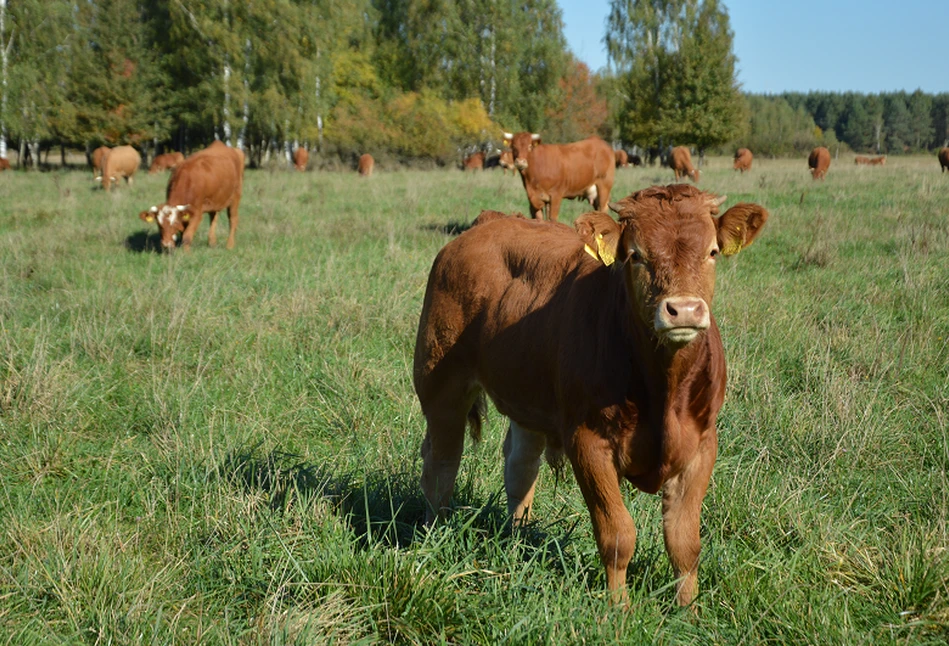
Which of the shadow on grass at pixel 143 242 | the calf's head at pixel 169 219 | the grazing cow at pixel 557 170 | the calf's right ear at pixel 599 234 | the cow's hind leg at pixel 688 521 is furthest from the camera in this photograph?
the grazing cow at pixel 557 170

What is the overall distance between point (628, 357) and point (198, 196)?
12.0 m

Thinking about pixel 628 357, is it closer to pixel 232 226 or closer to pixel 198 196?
pixel 232 226

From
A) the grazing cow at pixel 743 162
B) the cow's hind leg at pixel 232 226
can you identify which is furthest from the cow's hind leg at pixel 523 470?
the grazing cow at pixel 743 162

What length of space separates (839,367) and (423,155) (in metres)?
37.9

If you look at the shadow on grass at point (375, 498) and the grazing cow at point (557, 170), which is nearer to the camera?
the shadow on grass at point (375, 498)

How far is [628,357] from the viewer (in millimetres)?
2713

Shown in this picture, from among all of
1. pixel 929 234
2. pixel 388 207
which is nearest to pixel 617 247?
pixel 929 234

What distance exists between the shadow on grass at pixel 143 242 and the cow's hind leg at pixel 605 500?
9.55m

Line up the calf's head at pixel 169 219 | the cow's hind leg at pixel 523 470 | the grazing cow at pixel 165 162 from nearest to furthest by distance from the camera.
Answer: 1. the cow's hind leg at pixel 523 470
2. the calf's head at pixel 169 219
3. the grazing cow at pixel 165 162


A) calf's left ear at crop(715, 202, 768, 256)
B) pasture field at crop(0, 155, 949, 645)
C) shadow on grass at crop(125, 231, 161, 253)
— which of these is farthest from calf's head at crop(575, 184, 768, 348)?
shadow on grass at crop(125, 231, 161, 253)

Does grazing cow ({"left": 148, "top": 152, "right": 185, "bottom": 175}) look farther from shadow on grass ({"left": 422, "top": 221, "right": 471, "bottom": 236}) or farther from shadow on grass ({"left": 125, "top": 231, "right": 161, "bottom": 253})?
shadow on grass ({"left": 422, "top": 221, "right": 471, "bottom": 236})

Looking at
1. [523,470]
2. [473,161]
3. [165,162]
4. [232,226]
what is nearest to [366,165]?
[473,161]

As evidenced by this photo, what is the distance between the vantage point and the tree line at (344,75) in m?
33.0

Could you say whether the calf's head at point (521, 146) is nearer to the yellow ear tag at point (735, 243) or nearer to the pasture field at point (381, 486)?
the pasture field at point (381, 486)
